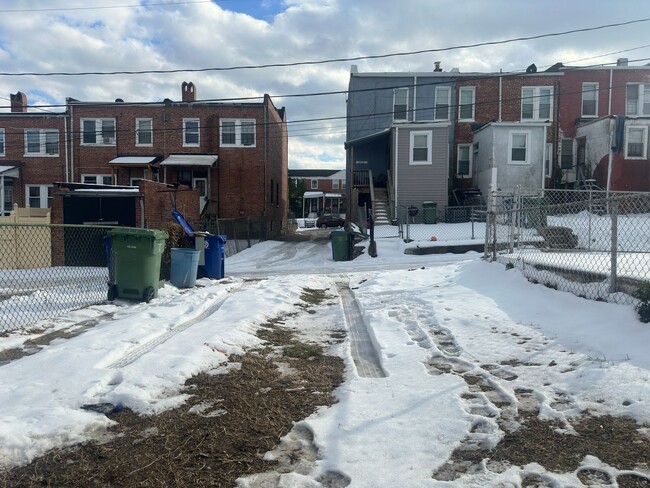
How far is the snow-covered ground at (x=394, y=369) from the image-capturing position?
3.43 m

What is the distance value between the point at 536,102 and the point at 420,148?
9.04 m

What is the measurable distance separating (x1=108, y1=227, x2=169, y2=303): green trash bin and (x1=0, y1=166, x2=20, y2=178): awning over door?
86.1 ft

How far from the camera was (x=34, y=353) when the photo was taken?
5.81 metres

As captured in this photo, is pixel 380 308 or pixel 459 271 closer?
pixel 380 308

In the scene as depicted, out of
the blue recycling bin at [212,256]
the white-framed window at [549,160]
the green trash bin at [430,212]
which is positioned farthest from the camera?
the white-framed window at [549,160]

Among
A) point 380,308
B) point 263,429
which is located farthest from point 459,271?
point 263,429

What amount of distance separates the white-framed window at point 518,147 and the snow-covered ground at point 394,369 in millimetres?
18487

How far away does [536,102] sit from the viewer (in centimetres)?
2977

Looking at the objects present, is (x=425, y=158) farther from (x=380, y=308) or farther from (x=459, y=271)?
(x=380, y=308)

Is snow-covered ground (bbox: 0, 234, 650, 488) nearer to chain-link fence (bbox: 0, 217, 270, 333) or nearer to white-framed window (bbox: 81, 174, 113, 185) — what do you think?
chain-link fence (bbox: 0, 217, 270, 333)

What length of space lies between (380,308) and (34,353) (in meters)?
4.85

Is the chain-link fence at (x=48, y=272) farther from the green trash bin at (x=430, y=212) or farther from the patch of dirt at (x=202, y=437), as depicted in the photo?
the green trash bin at (x=430, y=212)

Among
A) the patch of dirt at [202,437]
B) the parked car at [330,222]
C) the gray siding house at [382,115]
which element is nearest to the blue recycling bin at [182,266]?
the patch of dirt at [202,437]

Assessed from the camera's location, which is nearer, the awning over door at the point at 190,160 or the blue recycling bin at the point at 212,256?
the blue recycling bin at the point at 212,256
